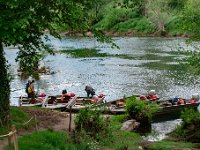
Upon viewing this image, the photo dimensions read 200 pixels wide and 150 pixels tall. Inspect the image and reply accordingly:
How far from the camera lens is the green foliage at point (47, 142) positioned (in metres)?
15.6

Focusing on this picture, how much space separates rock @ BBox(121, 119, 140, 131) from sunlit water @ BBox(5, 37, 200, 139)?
1957 millimetres

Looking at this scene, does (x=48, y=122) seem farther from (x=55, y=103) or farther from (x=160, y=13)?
(x=160, y=13)

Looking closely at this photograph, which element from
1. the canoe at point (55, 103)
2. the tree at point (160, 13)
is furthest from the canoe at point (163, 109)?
the tree at point (160, 13)

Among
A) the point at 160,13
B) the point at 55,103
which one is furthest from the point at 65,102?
the point at 160,13

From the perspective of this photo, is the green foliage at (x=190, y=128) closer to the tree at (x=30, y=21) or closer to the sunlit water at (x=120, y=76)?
the sunlit water at (x=120, y=76)

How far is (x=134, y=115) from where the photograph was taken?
89.6 ft

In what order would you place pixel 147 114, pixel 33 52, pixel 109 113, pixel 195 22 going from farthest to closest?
pixel 109 113, pixel 147 114, pixel 195 22, pixel 33 52

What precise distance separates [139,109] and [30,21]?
41.1 ft

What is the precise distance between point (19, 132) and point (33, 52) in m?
4.23

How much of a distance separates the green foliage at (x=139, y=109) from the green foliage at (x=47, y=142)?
9.53 m

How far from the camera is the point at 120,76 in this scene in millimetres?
50031

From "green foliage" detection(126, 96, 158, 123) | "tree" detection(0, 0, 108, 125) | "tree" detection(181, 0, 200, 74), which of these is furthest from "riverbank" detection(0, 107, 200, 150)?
"tree" detection(181, 0, 200, 74)

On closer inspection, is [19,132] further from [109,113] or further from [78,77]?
[78,77]

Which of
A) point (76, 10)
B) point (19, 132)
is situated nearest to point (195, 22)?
point (76, 10)
